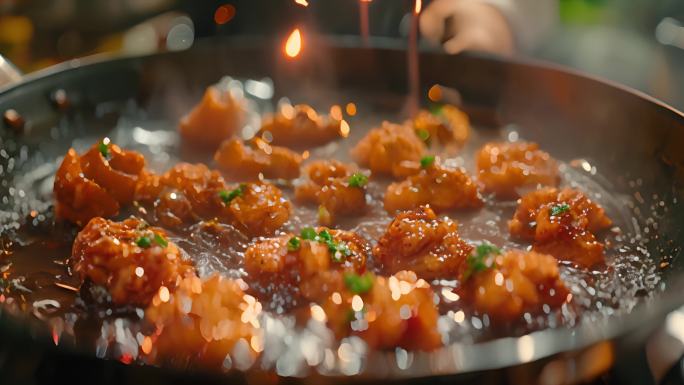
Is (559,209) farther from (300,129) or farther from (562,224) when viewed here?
(300,129)

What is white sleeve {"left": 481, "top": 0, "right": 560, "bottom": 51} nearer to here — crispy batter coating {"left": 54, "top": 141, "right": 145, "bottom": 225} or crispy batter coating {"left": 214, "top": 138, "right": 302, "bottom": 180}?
crispy batter coating {"left": 214, "top": 138, "right": 302, "bottom": 180}

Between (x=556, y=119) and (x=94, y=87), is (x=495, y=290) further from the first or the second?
(x=94, y=87)

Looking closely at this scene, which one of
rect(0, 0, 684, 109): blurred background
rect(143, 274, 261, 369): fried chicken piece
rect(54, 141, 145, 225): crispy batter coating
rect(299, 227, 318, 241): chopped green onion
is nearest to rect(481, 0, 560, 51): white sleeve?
rect(0, 0, 684, 109): blurred background

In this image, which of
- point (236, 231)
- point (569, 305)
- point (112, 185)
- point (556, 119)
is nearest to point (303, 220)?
point (236, 231)

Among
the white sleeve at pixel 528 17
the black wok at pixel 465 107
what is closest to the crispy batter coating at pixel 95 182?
the black wok at pixel 465 107

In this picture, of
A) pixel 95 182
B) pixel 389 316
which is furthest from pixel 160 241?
pixel 389 316

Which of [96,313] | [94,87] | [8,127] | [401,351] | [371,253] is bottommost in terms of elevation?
[401,351]
